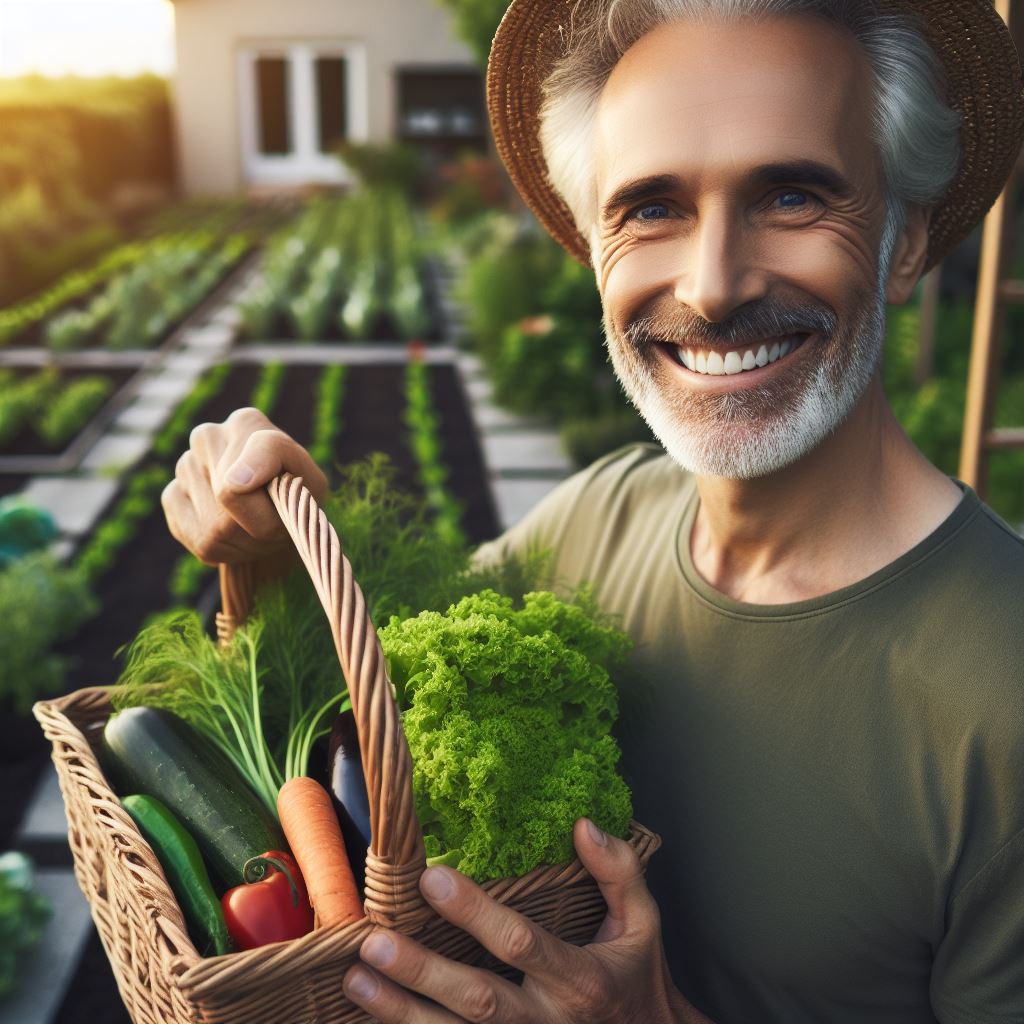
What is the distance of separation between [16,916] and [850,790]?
7.45 ft

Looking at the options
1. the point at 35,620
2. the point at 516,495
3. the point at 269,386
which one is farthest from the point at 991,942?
the point at 269,386

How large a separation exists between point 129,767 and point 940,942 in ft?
3.70

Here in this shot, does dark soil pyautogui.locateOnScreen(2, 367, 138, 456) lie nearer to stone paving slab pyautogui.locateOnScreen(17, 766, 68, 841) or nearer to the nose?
stone paving slab pyautogui.locateOnScreen(17, 766, 68, 841)

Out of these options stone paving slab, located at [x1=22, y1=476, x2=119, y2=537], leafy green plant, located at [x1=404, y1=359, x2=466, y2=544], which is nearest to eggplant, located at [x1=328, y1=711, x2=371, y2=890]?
leafy green plant, located at [x1=404, y1=359, x2=466, y2=544]

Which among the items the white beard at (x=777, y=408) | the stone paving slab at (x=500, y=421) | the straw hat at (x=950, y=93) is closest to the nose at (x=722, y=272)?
the white beard at (x=777, y=408)

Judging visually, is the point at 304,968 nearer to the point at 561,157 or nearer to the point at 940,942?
the point at 940,942

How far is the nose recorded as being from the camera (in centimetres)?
143

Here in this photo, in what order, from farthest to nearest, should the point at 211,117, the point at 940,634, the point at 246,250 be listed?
the point at 211,117 → the point at 246,250 → the point at 940,634

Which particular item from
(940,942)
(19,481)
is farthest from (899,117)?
(19,481)

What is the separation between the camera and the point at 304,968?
115cm

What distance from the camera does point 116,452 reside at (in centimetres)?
713

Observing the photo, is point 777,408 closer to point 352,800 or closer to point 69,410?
point 352,800

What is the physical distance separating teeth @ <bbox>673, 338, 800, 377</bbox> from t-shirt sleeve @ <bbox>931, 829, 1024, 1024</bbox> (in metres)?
0.68

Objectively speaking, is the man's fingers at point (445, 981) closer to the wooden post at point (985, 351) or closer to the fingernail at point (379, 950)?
the fingernail at point (379, 950)
